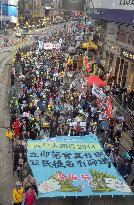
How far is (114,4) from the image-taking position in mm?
31953

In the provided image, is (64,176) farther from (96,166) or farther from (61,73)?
(61,73)

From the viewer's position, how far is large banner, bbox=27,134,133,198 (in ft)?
44.7

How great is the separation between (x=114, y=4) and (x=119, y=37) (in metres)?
3.84

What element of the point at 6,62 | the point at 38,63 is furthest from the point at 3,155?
the point at 6,62

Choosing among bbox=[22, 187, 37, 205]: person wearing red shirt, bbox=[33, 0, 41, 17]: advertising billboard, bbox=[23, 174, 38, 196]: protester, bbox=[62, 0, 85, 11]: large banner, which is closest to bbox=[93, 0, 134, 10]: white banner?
bbox=[23, 174, 38, 196]: protester

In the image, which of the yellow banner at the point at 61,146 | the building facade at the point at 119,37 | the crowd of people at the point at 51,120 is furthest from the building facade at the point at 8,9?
the yellow banner at the point at 61,146

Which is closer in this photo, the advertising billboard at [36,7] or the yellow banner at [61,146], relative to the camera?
the yellow banner at [61,146]

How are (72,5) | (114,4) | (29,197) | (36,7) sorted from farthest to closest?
(36,7), (72,5), (114,4), (29,197)

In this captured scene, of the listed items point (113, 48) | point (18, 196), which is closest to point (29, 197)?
point (18, 196)

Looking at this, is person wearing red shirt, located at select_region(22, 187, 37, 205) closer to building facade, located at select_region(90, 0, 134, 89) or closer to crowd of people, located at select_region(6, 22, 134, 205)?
Answer: crowd of people, located at select_region(6, 22, 134, 205)

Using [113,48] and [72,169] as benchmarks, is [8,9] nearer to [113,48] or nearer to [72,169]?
[113,48]

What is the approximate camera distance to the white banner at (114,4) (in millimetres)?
27616

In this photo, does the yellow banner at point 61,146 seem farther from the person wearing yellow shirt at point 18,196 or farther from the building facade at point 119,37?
the building facade at point 119,37

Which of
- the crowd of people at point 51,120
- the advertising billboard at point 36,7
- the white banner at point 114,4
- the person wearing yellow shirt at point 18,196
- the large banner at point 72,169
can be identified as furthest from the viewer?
the advertising billboard at point 36,7
